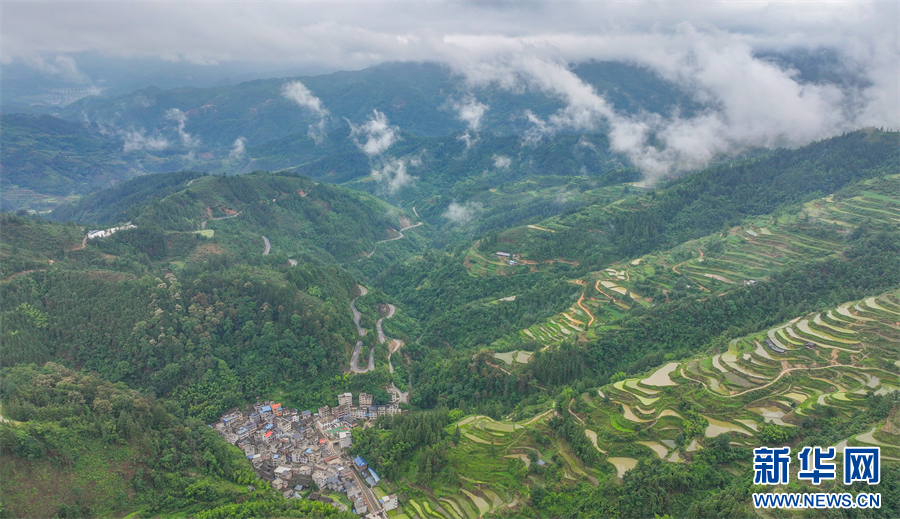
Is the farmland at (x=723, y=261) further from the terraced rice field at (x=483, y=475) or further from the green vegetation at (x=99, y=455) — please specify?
the green vegetation at (x=99, y=455)

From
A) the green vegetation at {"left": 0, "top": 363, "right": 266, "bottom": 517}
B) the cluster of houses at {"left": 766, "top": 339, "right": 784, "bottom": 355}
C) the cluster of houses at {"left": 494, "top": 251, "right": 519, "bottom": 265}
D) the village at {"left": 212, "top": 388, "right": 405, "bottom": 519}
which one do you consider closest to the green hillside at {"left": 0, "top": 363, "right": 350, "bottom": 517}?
the green vegetation at {"left": 0, "top": 363, "right": 266, "bottom": 517}

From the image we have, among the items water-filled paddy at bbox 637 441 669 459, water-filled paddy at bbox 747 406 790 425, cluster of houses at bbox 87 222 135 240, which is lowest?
water-filled paddy at bbox 637 441 669 459

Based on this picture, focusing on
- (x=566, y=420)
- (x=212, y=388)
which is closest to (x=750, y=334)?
(x=566, y=420)

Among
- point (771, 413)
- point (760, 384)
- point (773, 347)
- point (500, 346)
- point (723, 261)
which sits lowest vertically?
point (500, 346)

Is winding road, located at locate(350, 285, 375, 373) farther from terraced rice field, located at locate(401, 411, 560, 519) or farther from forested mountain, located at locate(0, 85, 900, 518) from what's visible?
terraced rice field, located at locate(401, 411, 560, 519)

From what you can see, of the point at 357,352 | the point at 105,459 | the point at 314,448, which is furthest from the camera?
the point at 357,352

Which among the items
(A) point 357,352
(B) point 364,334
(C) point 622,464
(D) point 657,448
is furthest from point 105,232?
(D) point 657,448

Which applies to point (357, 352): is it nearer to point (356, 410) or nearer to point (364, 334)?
point (364, 334)

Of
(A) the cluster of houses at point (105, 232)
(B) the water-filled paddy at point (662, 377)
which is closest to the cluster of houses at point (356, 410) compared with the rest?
(B) the water-filled paddy at point (662, 377)
